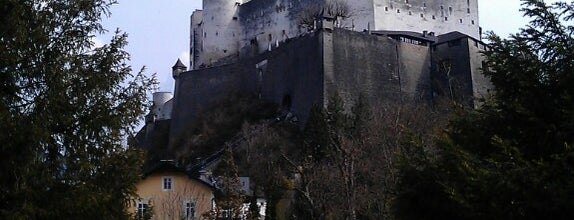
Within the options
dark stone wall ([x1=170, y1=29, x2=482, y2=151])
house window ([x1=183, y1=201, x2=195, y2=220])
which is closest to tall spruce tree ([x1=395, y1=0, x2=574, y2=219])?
house window ([x1=183, y1=201, x2=195, y2=220])

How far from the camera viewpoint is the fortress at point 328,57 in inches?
2000

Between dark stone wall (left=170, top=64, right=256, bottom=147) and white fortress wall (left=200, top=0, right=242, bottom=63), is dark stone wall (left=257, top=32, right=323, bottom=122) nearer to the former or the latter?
dark stone wall (left=170, top=64, right=256, bottom=147)

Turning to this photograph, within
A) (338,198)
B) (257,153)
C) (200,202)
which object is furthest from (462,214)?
(257,153)

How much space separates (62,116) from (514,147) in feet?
17.9

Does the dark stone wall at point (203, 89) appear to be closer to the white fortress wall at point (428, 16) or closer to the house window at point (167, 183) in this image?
the white fortress wall at point (428, 16)

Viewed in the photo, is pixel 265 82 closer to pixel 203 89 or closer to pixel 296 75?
pixel 296 75

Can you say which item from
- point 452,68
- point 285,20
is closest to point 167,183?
point 452,68

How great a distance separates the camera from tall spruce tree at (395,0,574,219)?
953cm

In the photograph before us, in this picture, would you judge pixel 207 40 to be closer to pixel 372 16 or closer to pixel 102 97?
pixel 372 16

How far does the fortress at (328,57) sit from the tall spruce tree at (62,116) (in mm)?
37026

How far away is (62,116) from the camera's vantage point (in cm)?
950

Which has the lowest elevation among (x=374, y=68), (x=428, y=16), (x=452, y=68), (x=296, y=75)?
(x=296, y=75)

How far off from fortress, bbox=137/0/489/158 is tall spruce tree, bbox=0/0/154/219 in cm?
3703

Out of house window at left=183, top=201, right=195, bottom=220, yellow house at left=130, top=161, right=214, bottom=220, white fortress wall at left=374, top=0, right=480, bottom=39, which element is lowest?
house window at left=183, top=201, right=195, bottom=220
